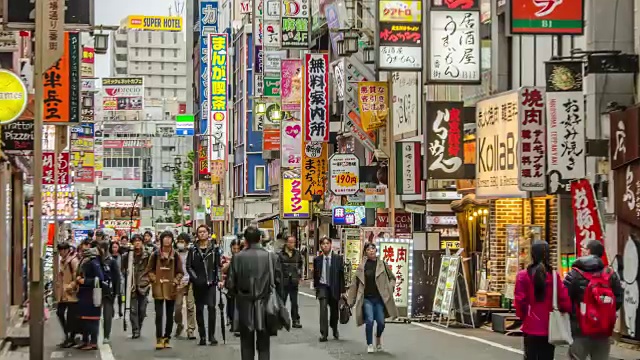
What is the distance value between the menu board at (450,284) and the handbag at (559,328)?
11863 mm

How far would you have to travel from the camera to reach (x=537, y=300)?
12875 millimetres

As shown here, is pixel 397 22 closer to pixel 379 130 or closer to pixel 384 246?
pixel 384 246

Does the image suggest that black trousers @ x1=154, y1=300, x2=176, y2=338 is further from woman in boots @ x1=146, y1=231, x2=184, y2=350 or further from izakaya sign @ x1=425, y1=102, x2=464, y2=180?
izakaya sign @ x1=425, y1=102, x2=464, y2=180

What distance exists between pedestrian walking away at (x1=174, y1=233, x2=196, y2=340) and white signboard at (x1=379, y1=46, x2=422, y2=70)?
304 inches

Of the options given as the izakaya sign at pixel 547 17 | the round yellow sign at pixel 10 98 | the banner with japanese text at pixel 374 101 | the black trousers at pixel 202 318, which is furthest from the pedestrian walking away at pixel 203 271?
the banner with japanese text at pixel 374 101

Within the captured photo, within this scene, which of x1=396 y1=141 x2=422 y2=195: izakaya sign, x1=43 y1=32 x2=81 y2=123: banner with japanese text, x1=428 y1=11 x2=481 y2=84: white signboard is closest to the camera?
x1=43 y1=32 x2=81 y2=123: banner with japanese text

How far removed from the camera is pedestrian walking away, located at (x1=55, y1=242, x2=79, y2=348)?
1989 cm

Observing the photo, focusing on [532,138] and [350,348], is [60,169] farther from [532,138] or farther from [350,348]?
[350,348]

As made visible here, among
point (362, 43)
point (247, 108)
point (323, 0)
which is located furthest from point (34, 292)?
point (247, 108)

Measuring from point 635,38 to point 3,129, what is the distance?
36.1 feet

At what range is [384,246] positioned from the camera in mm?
27156

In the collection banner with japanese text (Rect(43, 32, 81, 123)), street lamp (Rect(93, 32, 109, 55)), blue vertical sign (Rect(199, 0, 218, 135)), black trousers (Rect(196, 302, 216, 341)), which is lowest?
black trousers (Rect(196, 302, 216, 341))

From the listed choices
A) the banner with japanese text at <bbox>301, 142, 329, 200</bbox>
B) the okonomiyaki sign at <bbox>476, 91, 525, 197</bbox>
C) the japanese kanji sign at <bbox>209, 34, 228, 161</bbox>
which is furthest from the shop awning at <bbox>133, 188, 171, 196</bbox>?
the okonomiyaki sign at <bbox>476, 91, 525, 197</bbox>

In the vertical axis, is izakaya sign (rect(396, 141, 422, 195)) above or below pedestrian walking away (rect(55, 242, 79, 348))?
above
